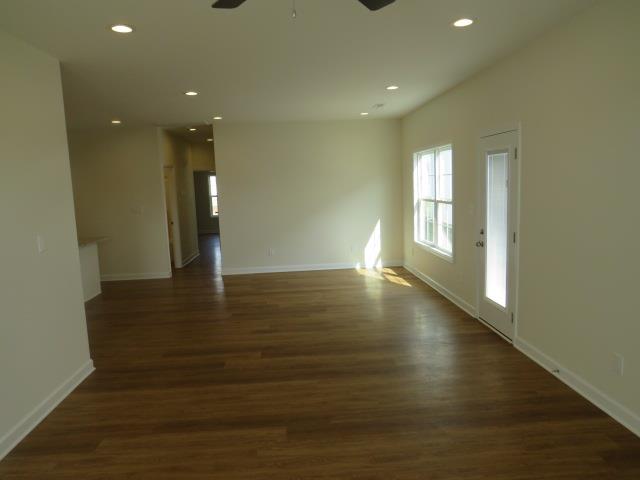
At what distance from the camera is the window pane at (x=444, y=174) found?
5.70 metres

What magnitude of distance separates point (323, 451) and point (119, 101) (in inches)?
180

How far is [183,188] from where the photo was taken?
30.8ft

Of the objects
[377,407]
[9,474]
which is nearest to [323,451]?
[377,407]

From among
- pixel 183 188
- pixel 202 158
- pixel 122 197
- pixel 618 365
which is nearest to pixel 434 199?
pixel 618 365

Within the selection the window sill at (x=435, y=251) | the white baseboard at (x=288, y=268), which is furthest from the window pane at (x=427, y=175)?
the white baseboard at (x=288, y=268)

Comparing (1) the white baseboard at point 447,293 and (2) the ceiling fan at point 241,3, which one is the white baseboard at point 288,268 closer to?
(1) the white baseboard at point 447,293

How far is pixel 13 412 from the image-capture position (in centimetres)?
271

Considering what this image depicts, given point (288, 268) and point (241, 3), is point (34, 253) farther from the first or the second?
point (288, 268)

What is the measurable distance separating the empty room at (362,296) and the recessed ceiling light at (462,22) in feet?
0.06

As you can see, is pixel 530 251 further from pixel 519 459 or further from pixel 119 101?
pixel 119 101

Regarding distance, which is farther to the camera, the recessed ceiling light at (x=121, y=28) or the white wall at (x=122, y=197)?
the white wall at (x=122, y=197)

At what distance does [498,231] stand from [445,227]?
68.5 inches

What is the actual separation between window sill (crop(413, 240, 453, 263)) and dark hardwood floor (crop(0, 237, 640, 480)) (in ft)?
2.49

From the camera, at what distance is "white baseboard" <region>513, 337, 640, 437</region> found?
2638 mm
